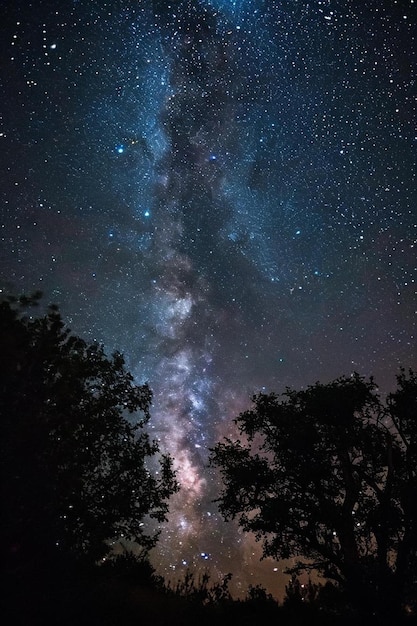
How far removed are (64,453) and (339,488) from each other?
37.8 feet

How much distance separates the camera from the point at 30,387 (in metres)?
8.19

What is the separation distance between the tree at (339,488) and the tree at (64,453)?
4.22 meters

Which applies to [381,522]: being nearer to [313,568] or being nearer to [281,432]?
[313,568]

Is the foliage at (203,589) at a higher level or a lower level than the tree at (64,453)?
lower

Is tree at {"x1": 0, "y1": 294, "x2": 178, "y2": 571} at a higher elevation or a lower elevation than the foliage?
higher

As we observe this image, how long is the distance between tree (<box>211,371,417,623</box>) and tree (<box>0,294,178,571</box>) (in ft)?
13.9

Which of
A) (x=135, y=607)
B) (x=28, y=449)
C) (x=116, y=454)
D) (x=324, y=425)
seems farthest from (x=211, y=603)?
(x=28, y=449)

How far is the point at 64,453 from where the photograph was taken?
10094 mm

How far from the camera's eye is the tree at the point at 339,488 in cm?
1357

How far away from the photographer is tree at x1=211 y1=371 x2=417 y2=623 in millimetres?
13570

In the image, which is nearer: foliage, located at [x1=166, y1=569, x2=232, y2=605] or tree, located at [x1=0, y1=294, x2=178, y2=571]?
tree, located at [x1=0, y1=294, x2=178, y2=571]

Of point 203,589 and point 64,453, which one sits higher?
point 64,453

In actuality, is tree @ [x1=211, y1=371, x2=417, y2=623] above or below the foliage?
above

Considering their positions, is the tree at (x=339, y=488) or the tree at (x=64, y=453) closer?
the tree at (x=64, y=453)
